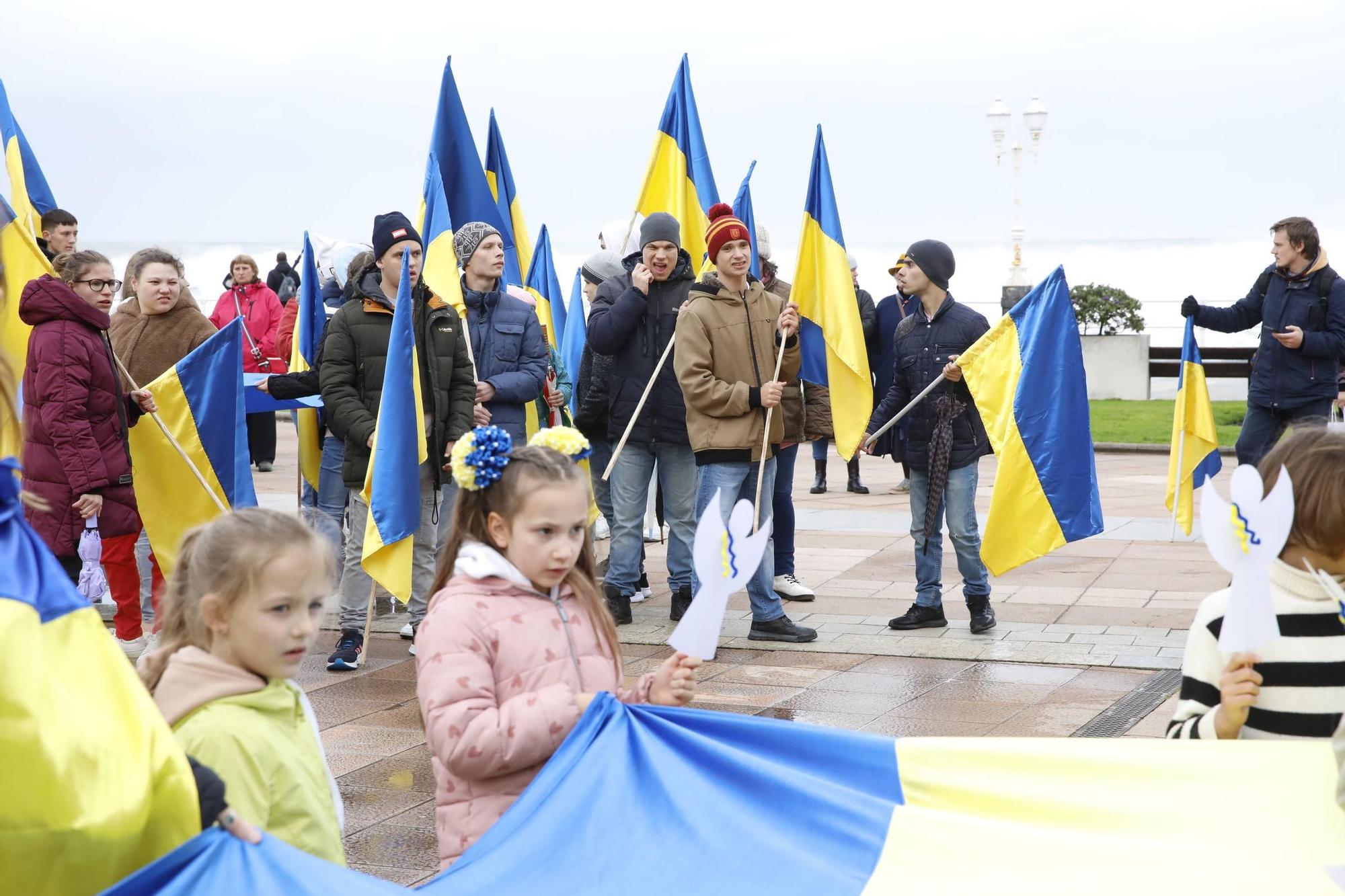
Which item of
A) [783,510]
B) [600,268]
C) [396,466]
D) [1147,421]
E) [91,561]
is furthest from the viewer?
[1147,421]

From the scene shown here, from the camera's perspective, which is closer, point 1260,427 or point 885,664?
point 885,664

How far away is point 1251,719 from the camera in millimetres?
2918

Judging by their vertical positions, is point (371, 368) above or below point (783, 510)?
above

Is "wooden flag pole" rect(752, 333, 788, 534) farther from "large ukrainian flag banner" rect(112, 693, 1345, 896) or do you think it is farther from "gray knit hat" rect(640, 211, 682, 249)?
"large ukrainian flag banner" rect(112, 693, 1345, 896)

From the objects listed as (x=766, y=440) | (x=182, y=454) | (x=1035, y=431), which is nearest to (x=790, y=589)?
(x=766, y=440)

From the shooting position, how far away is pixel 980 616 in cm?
755

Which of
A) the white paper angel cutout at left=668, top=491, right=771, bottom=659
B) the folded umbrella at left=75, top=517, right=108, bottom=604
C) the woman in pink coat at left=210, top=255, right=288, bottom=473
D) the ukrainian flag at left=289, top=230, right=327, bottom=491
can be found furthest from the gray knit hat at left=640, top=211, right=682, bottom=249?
the woman in pink coat at left=210, top=255, right=288, bottom=473

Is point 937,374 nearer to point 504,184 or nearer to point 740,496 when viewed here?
point 740,496

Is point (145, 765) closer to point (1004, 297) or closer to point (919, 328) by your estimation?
point (919, 328)

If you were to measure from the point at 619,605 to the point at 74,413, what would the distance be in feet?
9.43

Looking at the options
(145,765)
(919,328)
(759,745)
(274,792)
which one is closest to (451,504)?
(919,328)

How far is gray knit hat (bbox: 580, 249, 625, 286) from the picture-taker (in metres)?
9.44

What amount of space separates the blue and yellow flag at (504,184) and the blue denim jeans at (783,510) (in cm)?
314

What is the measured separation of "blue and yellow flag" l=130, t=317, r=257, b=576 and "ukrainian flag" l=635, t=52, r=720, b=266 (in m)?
2.72
